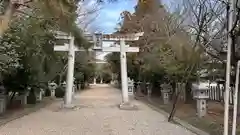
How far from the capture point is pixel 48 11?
675cm

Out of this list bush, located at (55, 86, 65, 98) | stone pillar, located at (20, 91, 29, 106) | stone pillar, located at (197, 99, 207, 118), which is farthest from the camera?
bush, located at (55, 86, 65, 98)

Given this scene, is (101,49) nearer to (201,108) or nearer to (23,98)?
(23,98)

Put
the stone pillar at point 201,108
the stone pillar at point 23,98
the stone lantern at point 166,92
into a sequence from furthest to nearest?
the stone lantern at point 166,92, the stone pillar at point 23,98, the stone pillar at point 201,108

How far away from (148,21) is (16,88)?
39.0ft

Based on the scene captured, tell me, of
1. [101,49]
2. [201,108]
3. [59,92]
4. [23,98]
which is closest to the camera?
[201,108]

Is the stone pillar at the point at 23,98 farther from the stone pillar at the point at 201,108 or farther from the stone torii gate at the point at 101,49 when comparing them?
the stone pillar at the point at 201,108

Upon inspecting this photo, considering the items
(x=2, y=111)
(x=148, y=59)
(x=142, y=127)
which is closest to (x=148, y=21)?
(x=148, y=59)

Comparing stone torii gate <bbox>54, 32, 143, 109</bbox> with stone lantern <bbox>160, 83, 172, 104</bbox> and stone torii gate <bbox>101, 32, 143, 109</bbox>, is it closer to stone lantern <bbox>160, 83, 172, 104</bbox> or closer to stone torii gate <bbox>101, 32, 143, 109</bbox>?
stone torii gate <bbox>101, 32, 143, 109</bbox>

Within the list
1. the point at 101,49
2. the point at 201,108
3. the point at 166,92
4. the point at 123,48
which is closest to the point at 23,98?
the point at 101,49

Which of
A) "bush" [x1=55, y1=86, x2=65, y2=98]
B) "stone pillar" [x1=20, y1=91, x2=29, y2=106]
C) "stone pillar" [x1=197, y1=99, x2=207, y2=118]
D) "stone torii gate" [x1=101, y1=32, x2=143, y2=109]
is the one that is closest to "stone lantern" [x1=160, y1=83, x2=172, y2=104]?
"stone torii gate" [x1=101, y1=32, x2=143, y2=109]

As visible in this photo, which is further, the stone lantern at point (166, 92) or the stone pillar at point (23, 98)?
the stone lantern at point (166, 92)

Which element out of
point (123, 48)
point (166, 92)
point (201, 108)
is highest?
point (123, 48)

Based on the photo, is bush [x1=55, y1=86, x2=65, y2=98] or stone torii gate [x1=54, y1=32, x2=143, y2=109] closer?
stone torii gate [x1=54, y1=32, x2=143, y2=109]

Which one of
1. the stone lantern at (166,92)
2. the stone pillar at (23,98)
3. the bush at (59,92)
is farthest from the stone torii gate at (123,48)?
the bush at (59,92)
